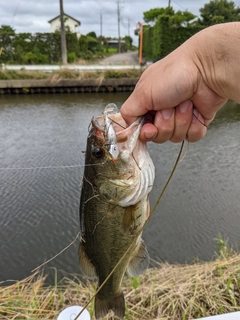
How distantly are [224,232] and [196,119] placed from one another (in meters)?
4.24

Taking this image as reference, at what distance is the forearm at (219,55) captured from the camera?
1294 mm

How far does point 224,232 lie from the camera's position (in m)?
5.30

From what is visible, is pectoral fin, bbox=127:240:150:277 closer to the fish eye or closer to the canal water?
the fish eye

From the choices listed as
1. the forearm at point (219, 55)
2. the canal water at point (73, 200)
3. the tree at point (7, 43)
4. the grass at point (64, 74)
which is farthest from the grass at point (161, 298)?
the tree at point (7, 43)

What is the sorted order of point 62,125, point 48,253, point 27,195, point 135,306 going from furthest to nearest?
point 62,125 < point 27,195 < point 48,253 < point 135,306

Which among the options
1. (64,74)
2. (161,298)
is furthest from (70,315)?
(64,74)

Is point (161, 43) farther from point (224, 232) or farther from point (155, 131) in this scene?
point (155, 131)

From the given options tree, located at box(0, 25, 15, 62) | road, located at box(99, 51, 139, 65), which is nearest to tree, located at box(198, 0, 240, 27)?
road, located at box(99, 51, 139, 65)

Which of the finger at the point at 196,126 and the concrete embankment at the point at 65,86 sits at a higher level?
the finger at the point at 196,126

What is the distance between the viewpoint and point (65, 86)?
1714 centimetres

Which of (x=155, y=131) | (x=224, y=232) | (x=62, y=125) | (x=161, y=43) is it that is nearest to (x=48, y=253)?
(x=224, y=232)

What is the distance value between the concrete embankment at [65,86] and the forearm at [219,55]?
16163 mm

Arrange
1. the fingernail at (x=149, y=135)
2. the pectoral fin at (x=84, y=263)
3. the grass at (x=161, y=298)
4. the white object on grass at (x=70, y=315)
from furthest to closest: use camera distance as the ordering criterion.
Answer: the grass at (x=161, y=298)
the white object on grass at (x=70, y=315)
the pectoral fin at (x=84, y=263)
the fingernail at (x=149, y=135)

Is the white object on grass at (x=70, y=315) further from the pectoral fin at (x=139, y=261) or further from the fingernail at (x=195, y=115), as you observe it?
the fingernail at (x=195, y=115)
